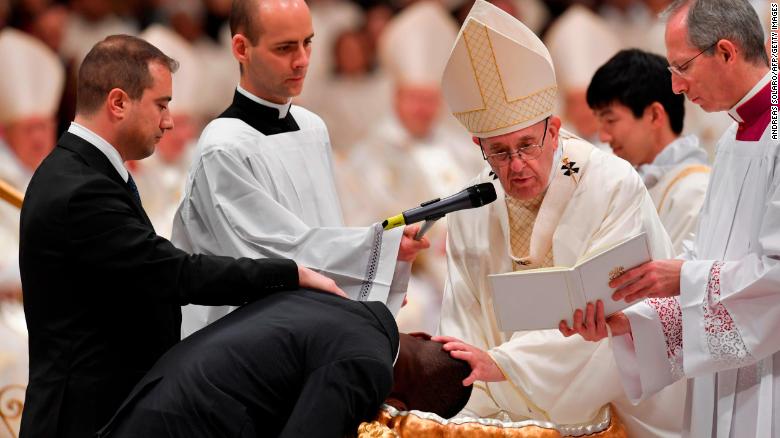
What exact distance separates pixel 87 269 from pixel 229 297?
0.35 meters

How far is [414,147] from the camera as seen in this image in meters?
8.79

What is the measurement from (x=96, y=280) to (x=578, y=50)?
21.9 feet

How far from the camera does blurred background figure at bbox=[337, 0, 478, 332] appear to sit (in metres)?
8.40

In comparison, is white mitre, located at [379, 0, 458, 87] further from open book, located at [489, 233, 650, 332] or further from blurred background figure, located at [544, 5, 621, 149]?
open book, located at [489, 233, 650, 332]

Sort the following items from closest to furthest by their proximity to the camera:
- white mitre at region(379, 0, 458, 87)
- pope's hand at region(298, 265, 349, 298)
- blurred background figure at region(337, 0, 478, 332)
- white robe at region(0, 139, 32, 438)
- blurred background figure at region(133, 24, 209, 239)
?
pope's hand at region(298, 265, 349, 298) → white robe at region(0, 139, 32, 438) → blurred background figure at region(133, 24, 209, 239) → blurred background figure at region(337, 0, 478, 332) → white mitre at region(379, 0, 458, 87)

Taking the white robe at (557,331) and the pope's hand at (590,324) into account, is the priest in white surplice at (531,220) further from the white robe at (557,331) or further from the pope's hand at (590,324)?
the pope's hand at (590,324)

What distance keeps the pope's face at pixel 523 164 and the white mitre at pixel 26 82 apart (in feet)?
15.2

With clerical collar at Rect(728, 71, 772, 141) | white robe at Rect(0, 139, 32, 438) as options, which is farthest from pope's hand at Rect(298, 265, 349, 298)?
white robe at Rect(0, 139, 32, 438)

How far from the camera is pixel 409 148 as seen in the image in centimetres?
877

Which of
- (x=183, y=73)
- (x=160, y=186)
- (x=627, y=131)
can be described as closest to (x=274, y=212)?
(x=627, y=131)

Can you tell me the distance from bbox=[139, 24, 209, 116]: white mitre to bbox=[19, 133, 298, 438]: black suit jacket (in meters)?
4.98

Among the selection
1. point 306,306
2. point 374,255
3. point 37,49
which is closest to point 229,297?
point 306,306

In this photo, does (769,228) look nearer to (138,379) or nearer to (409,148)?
(138,379)

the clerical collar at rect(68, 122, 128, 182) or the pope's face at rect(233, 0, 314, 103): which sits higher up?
the pope's face at rect(233, 0, 314, 103)
